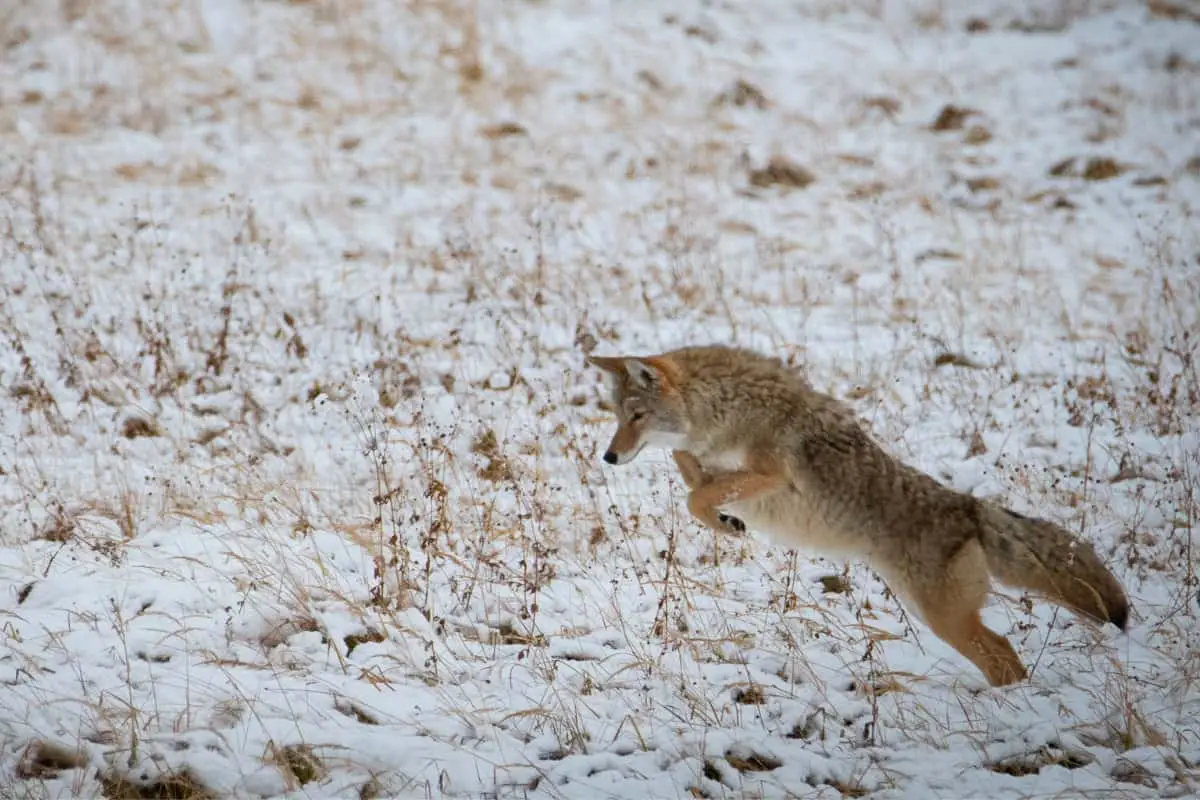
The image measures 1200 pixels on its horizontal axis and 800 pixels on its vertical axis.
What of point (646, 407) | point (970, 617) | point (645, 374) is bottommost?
point (970, 617)

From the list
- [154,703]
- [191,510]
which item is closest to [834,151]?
[191,510]

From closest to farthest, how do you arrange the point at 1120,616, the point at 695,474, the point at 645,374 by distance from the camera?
the point at 1120,616 → the point at 645,374 → the point at 695,474

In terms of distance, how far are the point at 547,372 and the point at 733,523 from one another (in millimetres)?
3266

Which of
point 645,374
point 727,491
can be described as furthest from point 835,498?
point 645,374

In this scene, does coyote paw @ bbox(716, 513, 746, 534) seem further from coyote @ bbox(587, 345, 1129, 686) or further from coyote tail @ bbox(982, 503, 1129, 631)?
coyote tail @ bbox(982, 503, 1129, 631)

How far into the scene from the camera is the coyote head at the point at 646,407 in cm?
643

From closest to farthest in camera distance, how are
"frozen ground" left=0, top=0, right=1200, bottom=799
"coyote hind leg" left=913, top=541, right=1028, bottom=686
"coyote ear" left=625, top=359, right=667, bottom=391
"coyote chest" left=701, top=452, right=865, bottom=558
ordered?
"frozen ground" left=0, top=0, right=1200, bottom=799 < "coyote hind leg" left=913, top=541, right=1028, bottom=686 < "coyote chest" left=701, top=452, right=865, bottom=558 < "coyote ear" left=625, top=359, right=667, bottom=391

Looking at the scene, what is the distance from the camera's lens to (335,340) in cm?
976

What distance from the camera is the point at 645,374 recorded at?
6.45 m

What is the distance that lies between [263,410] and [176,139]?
6.99 meters

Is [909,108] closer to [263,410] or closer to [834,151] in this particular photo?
[834,151]

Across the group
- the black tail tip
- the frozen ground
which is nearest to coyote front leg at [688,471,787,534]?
the frozen ground

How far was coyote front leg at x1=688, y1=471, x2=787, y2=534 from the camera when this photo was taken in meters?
6.21

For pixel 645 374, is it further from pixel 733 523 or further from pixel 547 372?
pixel 547 372
